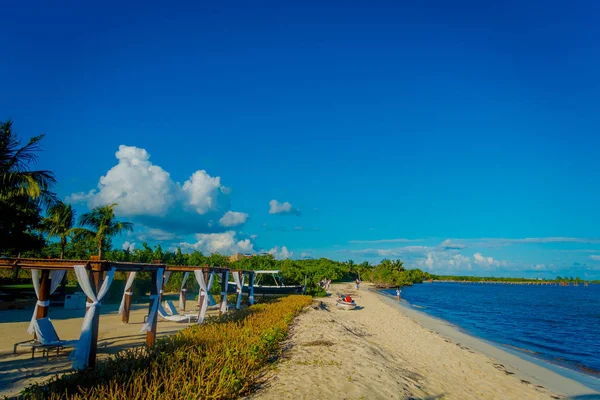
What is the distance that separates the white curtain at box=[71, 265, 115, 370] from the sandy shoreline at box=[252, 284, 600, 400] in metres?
4.35

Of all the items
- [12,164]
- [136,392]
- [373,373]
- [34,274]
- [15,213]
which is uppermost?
[12,164]

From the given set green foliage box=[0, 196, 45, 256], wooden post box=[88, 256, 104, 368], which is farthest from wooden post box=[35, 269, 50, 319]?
green foliage box=[0, 196, 45, 256]

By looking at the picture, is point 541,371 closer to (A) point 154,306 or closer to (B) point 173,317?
(A) point 154,306

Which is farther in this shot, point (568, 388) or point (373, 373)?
point (568, 388)

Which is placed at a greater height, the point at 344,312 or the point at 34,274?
the point at 34,274

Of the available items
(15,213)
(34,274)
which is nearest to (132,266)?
(34,274)

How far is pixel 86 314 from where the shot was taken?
926cm

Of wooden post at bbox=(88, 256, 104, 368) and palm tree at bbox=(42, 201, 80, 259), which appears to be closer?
wooden post at bbox=(88, 256, 104, 368)

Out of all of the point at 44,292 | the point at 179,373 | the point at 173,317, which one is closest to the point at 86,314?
the point at 44,292

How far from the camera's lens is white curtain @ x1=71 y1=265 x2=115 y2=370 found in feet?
28.7

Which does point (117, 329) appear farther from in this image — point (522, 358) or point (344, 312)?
point (522, 358)

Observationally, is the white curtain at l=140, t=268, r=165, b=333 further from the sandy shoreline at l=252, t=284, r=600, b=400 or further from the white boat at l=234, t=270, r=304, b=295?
the white boat at l=234, t=270, r=304, b=295

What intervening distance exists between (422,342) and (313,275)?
20848 millimetres

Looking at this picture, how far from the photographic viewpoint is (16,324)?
15.8 meters
